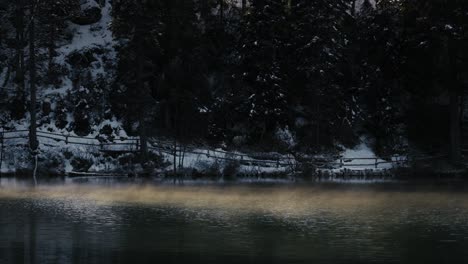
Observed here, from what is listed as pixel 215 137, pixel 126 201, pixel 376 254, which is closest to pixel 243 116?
pixel 215 137

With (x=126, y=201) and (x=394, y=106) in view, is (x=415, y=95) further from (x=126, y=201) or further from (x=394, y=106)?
(x=126, y=201)

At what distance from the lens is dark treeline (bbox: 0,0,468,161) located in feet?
169

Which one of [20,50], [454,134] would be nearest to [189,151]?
[20,50]

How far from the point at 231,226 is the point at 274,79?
30.5m

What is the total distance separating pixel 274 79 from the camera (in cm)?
5241

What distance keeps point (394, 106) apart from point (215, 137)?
15.2 m

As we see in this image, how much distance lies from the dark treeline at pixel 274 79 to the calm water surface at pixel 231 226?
54.1 ft

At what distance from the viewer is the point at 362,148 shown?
55469 millimetres

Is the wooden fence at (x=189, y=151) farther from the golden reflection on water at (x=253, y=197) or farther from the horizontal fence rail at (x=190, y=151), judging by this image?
the golden reflection on water at (x=253, y=197)

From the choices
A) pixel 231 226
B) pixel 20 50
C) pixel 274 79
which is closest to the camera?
pixel 231 226

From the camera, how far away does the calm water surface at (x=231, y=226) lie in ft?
57.7

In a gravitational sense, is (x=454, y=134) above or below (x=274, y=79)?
below

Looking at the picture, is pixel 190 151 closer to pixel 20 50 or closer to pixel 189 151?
pixel 189 151

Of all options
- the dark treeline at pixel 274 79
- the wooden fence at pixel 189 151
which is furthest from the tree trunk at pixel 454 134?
the wooden fence at pixel 189 151
